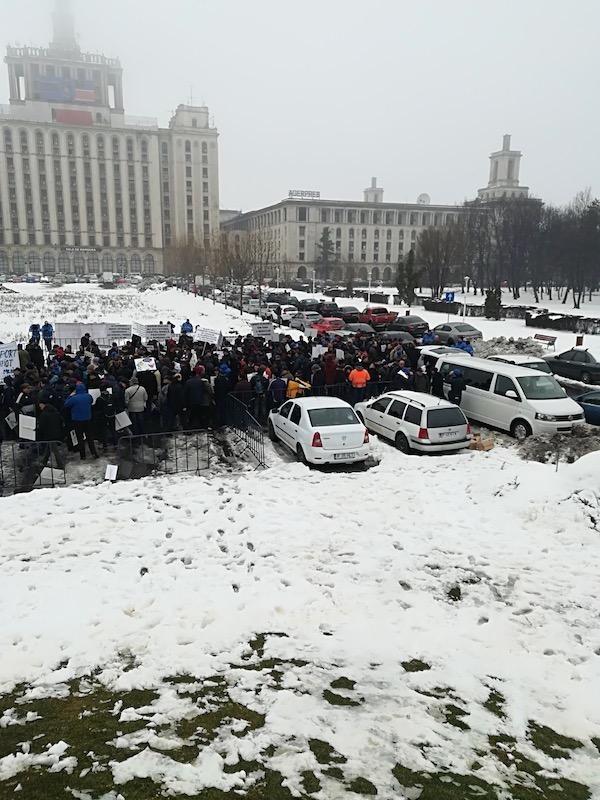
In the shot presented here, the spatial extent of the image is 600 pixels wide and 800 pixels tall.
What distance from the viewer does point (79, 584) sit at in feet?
25.9

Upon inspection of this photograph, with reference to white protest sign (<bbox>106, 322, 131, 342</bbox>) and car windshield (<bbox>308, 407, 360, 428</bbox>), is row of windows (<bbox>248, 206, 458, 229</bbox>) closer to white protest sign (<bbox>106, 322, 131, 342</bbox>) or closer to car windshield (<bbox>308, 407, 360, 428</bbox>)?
white protest sign (<bbox>106, 322, 131, 342</bbox>)

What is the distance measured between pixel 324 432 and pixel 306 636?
251 inches

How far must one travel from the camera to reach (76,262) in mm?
143000

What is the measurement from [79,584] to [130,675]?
220cm

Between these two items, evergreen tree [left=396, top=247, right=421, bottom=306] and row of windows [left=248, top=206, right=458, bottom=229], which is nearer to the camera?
evergreen tree [left=396, top=247, right=421, bottom=306]

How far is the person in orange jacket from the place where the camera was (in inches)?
685

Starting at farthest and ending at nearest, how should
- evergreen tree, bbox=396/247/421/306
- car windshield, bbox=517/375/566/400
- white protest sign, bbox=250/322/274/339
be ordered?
evergreen tree, bbox=396/247/421/306 → white protest sign, bbox=250/322/274/339 → car windshield, bbox=517/375/566/400

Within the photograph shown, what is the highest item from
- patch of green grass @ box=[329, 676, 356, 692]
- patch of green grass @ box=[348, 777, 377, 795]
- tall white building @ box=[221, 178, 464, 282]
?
tall white building @ box=[221, 178, 464, 282]

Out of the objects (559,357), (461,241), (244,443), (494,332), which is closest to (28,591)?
(244,443)

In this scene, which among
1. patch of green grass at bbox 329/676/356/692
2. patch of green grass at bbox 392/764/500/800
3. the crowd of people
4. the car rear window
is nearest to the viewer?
patch of green grass at bbox 392/764/500/800

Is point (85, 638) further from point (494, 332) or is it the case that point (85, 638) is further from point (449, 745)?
point (494, 332)

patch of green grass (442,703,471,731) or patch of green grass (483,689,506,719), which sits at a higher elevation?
patch of green grass (442,703,471,731)

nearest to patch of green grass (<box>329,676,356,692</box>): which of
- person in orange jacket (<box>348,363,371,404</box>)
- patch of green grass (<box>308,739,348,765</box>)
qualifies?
patch of green grass (<box>308,739,348,765</box>)

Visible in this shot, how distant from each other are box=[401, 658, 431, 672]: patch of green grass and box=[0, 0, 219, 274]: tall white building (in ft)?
461
